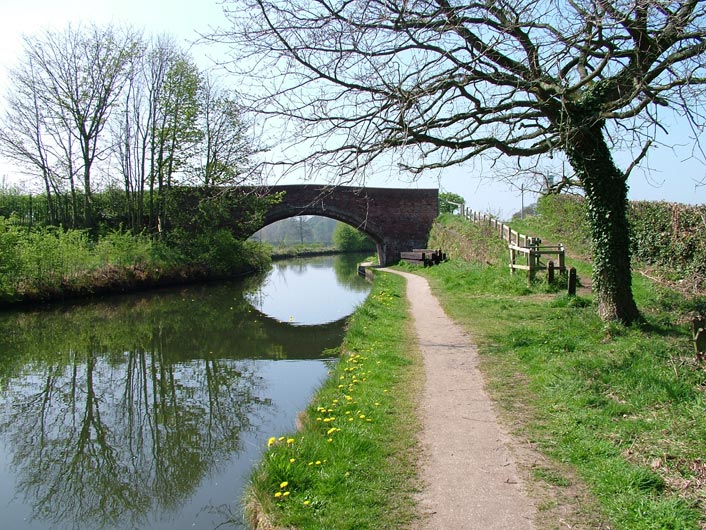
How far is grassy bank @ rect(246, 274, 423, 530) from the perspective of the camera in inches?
130

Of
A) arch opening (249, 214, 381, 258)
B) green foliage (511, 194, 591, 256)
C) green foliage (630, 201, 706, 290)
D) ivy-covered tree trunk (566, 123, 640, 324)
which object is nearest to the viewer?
ivy-covered tree trunk (566, 123, 640, 324)

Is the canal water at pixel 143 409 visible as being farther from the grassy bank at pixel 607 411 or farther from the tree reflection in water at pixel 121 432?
the grassy bank at pixel 607 411

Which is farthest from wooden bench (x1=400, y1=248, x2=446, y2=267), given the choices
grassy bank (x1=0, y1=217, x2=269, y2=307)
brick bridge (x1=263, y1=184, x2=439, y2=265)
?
grassy bank (x1=0, y1=217, x2=269, y2=307)

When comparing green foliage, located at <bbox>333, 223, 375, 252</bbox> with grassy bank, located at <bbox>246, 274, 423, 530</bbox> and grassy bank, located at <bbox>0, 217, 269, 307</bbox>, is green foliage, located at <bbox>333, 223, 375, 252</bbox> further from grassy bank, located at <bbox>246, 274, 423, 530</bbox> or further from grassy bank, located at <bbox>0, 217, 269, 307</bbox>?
grassy bank, located at <bbox>246, 274, 423, 530</bbox>

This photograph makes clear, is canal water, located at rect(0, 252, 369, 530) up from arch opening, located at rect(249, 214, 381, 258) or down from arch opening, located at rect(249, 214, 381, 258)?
down

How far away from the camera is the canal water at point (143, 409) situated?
439cm

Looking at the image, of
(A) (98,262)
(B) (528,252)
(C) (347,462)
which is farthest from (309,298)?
(C) (347,462)

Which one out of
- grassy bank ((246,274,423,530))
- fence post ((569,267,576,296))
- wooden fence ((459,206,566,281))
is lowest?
grassy bank ((246,274,423,530))

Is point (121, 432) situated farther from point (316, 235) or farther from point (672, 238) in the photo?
point (316, 235)

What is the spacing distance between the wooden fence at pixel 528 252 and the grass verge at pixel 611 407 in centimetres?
318

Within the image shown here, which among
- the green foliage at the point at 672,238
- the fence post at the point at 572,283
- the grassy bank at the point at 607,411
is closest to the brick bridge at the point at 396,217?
the green foliage at the point at 672,238

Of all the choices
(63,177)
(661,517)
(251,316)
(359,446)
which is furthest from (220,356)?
(63,177)

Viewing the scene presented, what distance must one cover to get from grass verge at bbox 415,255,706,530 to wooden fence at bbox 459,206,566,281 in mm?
3180

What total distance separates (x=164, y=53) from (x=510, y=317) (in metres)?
20.7
